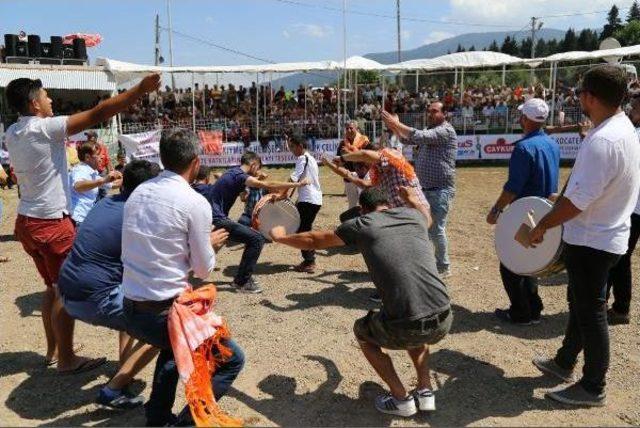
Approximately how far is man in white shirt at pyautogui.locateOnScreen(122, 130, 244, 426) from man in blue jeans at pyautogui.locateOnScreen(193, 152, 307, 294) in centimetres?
312

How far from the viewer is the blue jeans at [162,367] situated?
318cm

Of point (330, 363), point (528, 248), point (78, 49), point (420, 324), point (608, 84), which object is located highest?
point (78, 49)

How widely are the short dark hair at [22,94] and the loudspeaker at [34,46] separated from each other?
24863 mm

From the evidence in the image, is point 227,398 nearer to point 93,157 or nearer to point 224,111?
point 93,157

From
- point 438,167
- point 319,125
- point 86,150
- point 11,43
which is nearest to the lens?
point 438,167

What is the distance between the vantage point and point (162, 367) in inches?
128

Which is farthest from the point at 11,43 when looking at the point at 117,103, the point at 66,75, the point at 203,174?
the point at 117,103

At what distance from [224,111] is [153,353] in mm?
18925

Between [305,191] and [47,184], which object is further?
[305,191]

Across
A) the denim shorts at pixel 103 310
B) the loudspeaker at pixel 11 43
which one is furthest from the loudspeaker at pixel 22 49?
the denim shorts at pixel 103 310

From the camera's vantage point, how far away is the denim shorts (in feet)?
12.2

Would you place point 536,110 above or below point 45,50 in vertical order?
below

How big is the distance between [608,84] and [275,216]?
190 inches

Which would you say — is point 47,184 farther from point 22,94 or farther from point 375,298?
point 375,298
